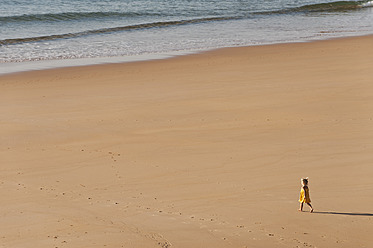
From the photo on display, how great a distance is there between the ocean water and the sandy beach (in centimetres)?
520

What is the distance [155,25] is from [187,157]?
67.3 feet

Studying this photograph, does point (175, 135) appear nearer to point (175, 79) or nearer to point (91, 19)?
point (175, 79)

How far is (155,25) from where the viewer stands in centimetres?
2995

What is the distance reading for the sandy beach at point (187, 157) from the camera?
24.6 ft

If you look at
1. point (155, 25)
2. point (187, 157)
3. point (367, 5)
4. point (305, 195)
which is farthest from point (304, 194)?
point (367, 5)

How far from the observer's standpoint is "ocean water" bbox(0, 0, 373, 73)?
883 inches

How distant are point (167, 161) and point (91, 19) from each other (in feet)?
79.0

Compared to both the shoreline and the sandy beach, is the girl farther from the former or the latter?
the shoreline


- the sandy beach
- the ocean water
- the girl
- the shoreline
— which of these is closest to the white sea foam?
the ocean water

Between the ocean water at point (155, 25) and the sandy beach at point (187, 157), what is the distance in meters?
5.20

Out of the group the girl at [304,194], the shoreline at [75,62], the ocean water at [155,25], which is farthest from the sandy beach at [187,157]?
the ocean water at [155,25]

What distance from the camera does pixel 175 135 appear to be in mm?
11289

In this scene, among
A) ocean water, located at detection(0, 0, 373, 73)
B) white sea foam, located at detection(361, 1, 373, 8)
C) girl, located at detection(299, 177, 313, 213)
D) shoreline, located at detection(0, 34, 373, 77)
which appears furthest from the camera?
white sea foam, located at detection(361, 1, 373, 8)

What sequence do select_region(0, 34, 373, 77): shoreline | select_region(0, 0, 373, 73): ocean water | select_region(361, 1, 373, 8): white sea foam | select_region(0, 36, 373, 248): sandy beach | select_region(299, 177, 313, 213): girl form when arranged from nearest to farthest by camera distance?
select_region(0, 36, 373, 248): sandy beach, select_region(299, 177, 313, 213): girl, select_region(0, 34, 373, 77): shoreline, select_region(0, 0, 373, 73): ocean water, select_region(361, 1, 373, 8): white sea foam
